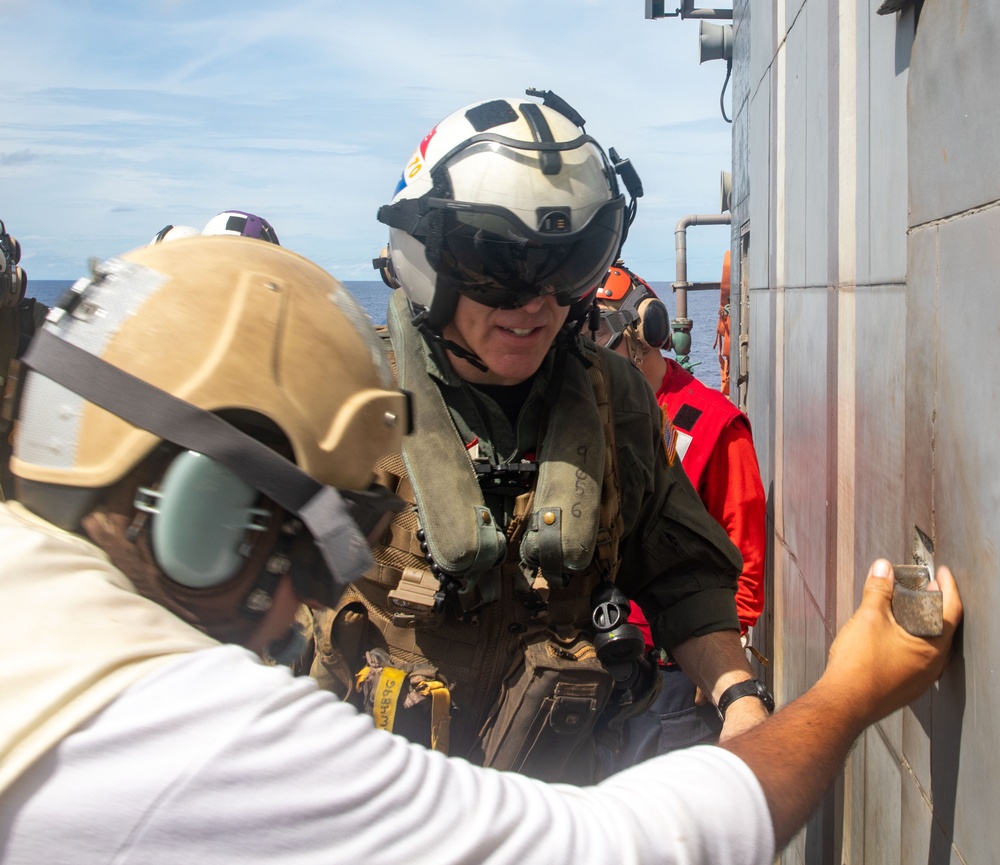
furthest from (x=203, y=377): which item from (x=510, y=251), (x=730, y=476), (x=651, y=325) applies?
(x=651, y=325)

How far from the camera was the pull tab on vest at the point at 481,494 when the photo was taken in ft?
7.48

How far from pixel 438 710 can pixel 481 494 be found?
0.51 meters

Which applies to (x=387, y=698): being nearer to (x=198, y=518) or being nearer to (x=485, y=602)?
(x=485, y=602)

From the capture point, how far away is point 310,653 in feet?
8.63

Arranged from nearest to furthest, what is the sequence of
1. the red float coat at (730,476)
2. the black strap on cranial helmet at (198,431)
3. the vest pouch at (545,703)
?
the black strap on cranial helmet at (198,431) → the vest pouch at (545,703) → the red float coat at (730,476)

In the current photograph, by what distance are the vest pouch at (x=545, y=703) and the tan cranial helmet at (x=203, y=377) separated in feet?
3.89

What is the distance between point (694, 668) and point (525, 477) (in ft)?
2.06

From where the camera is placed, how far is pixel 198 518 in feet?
3.94

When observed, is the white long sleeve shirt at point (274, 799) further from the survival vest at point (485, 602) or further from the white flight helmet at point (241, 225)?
the white flight helmet at point (241, 225)

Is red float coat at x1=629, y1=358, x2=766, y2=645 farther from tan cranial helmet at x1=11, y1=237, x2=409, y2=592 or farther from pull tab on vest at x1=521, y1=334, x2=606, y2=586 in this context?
tan cranial helmet at x1=11, y1=237, x2=409, y2=592

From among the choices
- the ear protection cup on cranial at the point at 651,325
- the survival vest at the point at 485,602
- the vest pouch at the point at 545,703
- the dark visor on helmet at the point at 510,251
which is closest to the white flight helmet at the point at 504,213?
the dark visor on helmet at the point at 510,251

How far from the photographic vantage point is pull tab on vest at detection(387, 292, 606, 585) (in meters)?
2.28

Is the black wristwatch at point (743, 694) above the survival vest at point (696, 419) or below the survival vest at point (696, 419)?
below

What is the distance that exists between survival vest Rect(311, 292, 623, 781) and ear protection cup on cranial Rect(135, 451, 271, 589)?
3.48 ft
